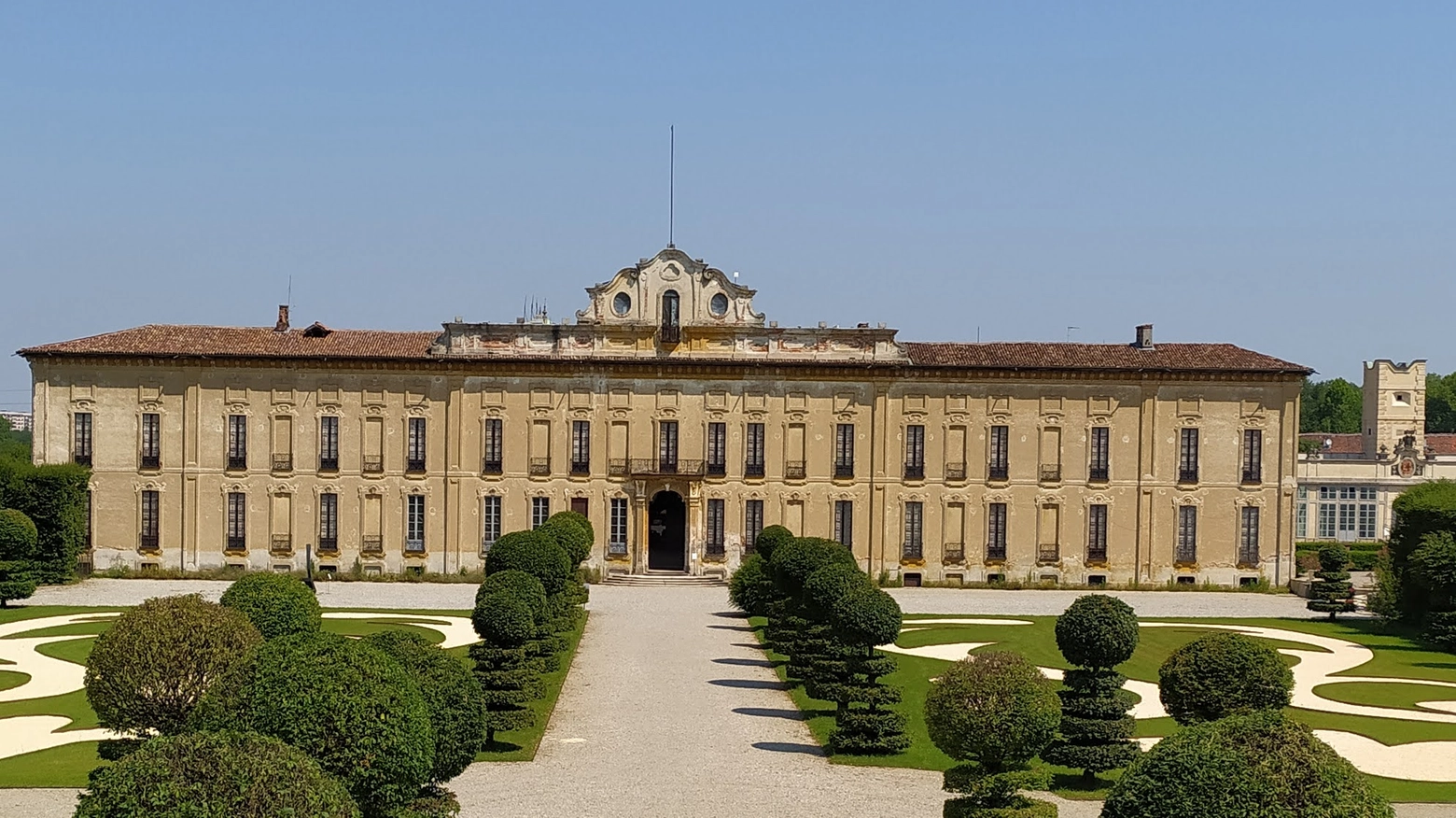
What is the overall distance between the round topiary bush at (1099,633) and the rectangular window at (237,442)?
32.9 m

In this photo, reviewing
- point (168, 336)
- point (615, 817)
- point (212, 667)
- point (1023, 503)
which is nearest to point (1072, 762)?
point (615, 817)

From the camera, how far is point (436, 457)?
157 ft

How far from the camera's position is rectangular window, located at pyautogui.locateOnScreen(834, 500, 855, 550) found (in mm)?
48219

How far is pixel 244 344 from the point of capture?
1895 inches

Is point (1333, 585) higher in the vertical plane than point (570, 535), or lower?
lower

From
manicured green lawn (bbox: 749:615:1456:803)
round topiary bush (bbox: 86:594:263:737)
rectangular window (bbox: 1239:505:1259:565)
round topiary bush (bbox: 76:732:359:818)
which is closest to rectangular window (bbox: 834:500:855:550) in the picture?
manicured green lawn (bbox: 749:615:1456:803)

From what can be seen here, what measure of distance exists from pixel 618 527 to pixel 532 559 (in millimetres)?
18535

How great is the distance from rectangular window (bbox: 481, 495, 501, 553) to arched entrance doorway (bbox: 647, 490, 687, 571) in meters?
4.84

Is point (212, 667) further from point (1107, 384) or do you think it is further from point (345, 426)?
point (1107, 384)

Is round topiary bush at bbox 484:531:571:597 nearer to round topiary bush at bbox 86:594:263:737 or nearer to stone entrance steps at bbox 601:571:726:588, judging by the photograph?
round topiary bush at bbox 86:594:263:737

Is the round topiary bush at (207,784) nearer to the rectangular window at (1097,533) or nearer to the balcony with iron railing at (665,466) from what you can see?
the balcony with iron railing at (665,466)

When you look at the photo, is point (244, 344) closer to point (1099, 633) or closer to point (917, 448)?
point (917, 448)

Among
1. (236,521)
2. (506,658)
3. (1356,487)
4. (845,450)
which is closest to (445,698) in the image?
(506,658)

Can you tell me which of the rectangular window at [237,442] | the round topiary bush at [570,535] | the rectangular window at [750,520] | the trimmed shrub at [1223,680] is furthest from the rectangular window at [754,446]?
the trimmed shrub at [1223,680]
